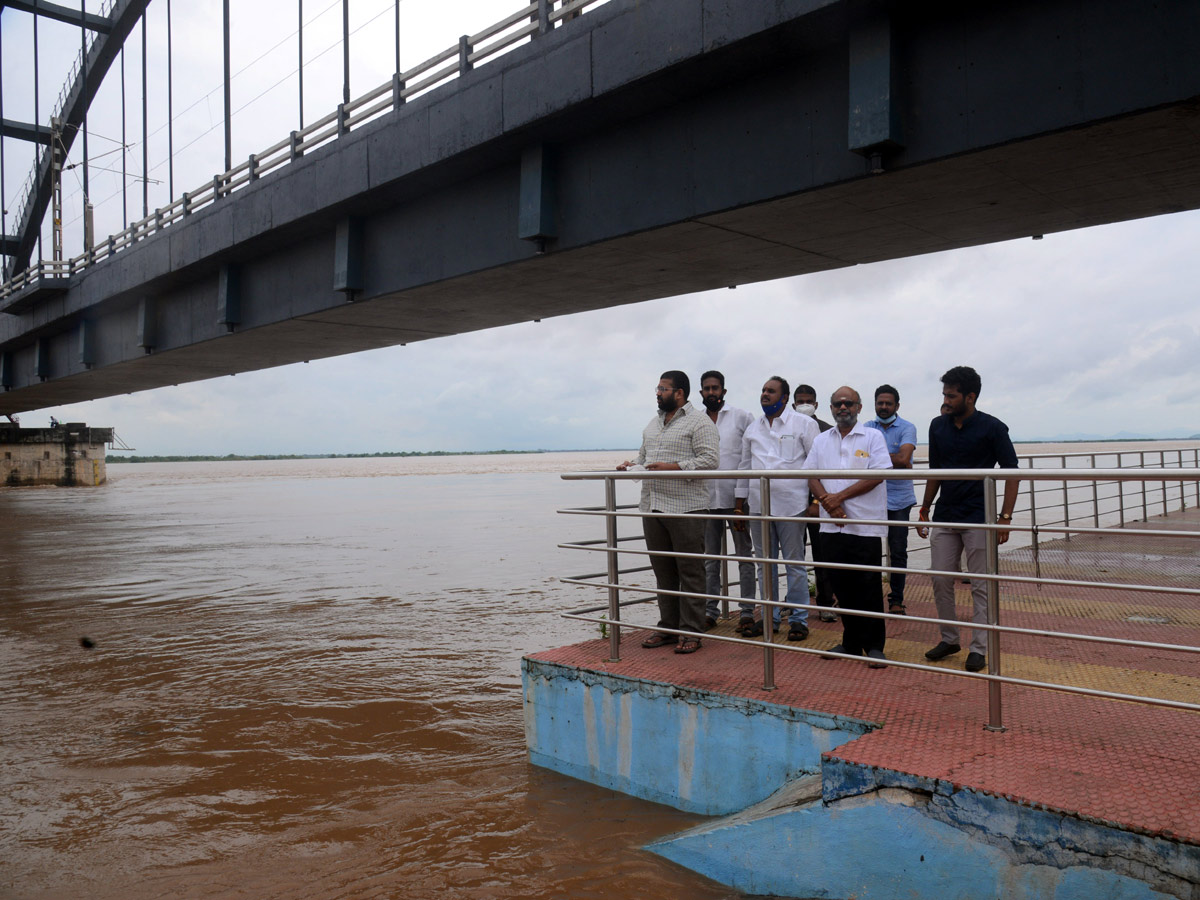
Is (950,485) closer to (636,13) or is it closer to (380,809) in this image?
(380,809)

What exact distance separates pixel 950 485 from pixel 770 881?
7.95ft

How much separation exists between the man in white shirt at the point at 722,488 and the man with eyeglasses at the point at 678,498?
605mm

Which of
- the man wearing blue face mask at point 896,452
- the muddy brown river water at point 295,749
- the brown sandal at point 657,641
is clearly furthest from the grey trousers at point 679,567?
the man wearing blue face mask at point 896,452

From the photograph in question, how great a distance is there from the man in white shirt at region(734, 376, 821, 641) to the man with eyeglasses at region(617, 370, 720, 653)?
1.56 ft

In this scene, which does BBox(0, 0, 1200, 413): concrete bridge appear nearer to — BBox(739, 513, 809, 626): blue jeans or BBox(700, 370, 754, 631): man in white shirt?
BBox(700, 370, 754, 631): man in white shirt

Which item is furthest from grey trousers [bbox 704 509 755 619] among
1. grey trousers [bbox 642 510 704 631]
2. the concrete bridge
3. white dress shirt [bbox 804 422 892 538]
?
the concrete bridge

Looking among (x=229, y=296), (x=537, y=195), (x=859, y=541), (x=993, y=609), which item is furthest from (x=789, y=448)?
(x=229, y=296)

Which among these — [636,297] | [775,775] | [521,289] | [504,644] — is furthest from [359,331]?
[775,775]

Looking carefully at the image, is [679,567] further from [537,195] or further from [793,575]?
[537,195]

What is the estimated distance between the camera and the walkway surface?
3090 millimetres

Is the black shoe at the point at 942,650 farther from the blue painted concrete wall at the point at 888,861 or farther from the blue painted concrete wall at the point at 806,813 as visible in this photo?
the blue painted concrete wall at the point at 888,861

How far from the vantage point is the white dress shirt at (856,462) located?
494cm

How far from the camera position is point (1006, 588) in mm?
6949

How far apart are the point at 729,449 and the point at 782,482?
0.65 m
